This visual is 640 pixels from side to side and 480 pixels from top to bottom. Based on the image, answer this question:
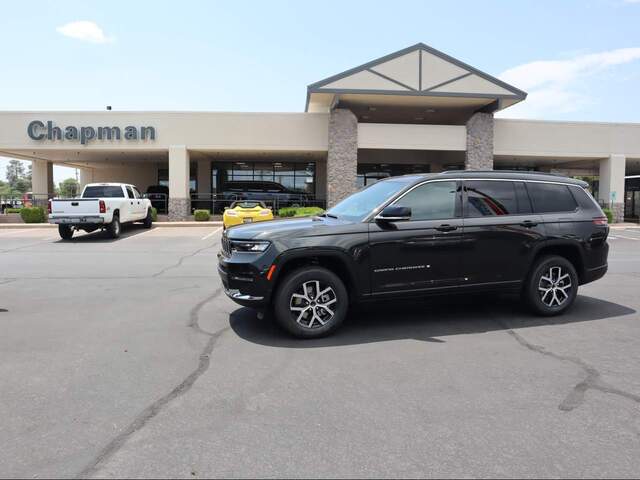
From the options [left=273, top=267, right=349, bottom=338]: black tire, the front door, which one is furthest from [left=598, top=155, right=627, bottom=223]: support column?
[left=273, top=267, right=349, bottom=338]: black tire

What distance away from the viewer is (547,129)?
26.6m

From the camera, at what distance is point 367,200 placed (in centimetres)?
615

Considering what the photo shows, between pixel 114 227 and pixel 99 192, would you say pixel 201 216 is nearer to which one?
pixel 99 192

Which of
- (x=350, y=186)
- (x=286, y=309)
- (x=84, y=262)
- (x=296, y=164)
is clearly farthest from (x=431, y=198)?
(x=296, y=164)

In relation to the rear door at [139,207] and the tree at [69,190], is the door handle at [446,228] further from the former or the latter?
the tree at [69,190]

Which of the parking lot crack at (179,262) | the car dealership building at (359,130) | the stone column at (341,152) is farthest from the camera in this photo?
the stone column at (341,152)

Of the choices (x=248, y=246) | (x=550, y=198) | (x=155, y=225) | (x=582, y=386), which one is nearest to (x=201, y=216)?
(x=155, y=225)

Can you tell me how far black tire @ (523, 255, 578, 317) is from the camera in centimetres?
612

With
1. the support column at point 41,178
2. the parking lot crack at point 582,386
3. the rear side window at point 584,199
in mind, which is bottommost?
the parking lot crack at point 582,386

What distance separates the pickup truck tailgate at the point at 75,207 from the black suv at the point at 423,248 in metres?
12.3

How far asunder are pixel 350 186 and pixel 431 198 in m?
20.1

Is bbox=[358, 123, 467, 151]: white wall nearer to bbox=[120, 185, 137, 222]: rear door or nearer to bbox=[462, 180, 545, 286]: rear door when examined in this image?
bbox=[120, 185, 137, 222]: rear door

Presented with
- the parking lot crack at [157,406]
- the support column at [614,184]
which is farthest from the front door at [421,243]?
the support column at [614,184]

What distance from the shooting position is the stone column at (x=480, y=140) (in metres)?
25.6
